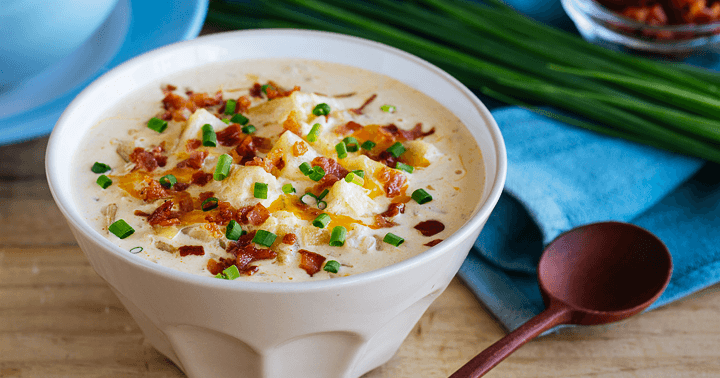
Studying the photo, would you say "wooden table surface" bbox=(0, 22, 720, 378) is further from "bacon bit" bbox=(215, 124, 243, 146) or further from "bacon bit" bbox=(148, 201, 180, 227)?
"bacon bit" bbox=(215, 124, 243, 146)

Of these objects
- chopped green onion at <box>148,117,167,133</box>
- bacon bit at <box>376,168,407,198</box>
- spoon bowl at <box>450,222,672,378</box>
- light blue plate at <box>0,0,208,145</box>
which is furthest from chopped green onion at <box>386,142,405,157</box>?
light blue plate at <box>0,0,208,145</box>

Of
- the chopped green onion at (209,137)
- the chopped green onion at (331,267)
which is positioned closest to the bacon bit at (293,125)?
the chopped green onion at (209,137)

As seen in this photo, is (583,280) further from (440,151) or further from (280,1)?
(280,1)

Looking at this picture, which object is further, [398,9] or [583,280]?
[398,9]

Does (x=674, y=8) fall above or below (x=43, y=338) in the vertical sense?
above

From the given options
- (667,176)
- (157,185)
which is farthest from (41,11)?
(667,176)

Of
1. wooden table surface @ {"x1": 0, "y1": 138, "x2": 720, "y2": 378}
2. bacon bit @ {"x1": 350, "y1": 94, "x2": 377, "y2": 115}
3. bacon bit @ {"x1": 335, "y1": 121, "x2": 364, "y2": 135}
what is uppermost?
bacon bit @ {"x1": 335, "y1": 121, "x2": 364, "y2": 135}
